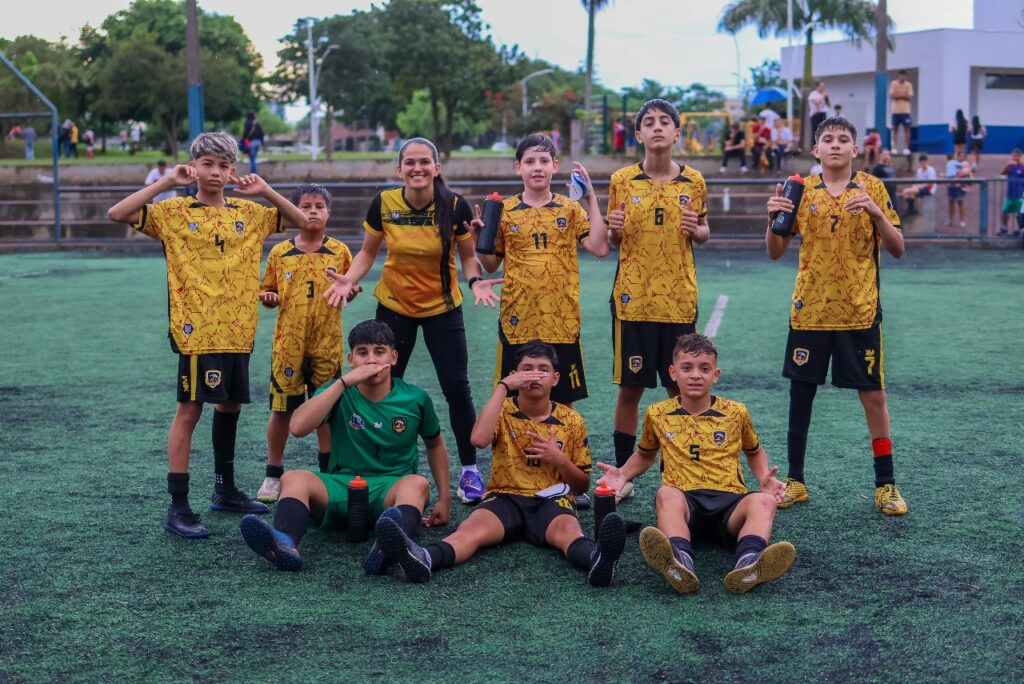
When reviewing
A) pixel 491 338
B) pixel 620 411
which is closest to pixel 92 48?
pixel 491 338

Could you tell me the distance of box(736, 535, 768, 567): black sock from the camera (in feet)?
16.0

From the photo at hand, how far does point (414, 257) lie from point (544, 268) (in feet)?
2.20

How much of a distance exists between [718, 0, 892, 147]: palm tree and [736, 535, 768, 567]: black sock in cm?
3906

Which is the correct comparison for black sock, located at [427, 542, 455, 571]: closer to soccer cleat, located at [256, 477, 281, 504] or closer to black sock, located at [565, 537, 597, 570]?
black sock, located at [565, 537, 597, 570]

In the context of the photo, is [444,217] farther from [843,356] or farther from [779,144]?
[779,144]

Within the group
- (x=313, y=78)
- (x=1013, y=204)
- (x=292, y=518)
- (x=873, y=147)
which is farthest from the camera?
(x=313, y=78)

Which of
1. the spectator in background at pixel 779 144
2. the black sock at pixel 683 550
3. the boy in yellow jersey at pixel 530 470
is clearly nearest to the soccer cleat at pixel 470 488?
the boy in yellow jersey at pixel 530 470

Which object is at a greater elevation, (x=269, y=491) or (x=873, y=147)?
(x=873, y=147)

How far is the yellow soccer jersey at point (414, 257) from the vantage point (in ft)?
20.8

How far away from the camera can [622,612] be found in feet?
15.2

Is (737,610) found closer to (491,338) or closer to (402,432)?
(402,432)

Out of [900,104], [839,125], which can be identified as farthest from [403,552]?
[900,104]

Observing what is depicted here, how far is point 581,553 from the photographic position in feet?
16.8

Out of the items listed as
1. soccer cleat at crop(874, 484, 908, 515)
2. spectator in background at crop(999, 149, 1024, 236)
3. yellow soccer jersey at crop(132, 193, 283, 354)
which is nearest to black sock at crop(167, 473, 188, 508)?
yellow soccer jersey at crop(132, 193, 283, 354)
